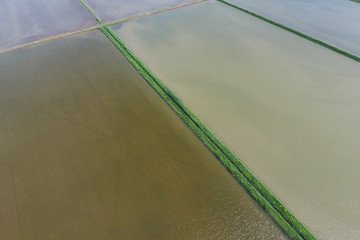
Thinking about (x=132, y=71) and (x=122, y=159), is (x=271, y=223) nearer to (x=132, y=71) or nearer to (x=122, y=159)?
(x=122, y=159)

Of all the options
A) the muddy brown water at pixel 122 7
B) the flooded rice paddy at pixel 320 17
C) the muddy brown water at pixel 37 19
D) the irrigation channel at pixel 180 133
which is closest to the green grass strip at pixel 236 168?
the irrigation channel at pixel 180 133

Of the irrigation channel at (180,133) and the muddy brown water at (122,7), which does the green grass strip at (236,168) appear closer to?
the irrigation channel at (180,133)

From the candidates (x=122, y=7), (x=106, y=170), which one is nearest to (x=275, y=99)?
(x=106, y=170)

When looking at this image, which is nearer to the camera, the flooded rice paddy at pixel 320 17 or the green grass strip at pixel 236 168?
the green grass strip at pixel 236 168

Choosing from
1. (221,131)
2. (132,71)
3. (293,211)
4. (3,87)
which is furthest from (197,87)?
(3,87)

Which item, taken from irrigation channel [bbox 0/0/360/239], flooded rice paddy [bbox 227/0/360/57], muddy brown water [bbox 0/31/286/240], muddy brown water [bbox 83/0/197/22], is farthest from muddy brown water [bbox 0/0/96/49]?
flooded rice paddy [bbox 227/0/360/57]
